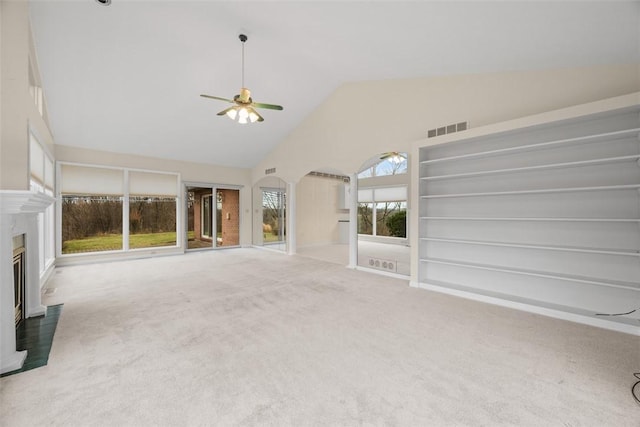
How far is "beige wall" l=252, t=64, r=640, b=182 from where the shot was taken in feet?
10.3

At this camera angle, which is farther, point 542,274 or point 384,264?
point 384,264

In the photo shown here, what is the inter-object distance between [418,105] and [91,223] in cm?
805

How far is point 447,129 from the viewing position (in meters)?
4.16

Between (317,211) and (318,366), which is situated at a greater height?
(317,211)

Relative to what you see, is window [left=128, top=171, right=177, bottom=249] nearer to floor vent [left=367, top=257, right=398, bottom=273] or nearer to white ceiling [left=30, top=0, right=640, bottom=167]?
white ceiling [left=30, top=0, right=640, bottom=167]

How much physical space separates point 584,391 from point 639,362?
2.96 feet

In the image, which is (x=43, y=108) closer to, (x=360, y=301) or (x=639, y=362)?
(x=360, y=301)

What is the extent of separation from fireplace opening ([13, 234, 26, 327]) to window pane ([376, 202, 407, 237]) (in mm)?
9443

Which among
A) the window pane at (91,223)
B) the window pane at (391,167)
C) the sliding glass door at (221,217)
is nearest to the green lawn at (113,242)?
the window pane at (91,223)

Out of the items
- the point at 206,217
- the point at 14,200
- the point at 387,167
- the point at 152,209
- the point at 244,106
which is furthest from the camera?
the point at 387,167

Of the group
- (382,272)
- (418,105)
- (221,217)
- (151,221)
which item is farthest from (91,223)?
(418,105)

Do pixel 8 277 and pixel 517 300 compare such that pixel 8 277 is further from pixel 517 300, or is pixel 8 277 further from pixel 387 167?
pixel 387 167

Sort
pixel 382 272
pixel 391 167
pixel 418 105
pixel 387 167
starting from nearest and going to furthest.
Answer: pixel 418 105
pixel 382 272
pixel 391 167
pixel 387 167

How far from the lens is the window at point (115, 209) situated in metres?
6.06
